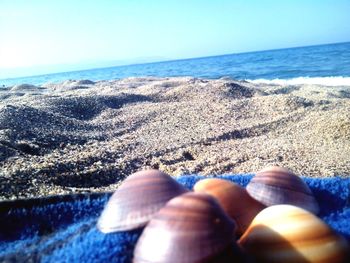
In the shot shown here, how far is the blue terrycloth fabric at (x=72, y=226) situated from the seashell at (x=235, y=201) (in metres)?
0.31

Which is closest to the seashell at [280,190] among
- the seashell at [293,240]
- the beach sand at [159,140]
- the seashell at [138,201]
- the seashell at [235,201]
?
the seashell at [235,201]

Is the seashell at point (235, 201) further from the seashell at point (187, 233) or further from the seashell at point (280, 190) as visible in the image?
the seashell at point (187, 233)

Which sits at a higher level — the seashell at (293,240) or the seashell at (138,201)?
the seashell at (138,201)

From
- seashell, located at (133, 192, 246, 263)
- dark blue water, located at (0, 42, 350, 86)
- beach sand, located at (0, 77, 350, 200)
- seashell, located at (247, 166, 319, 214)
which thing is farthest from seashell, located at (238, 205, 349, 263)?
dark blue water, located at (0, 42, 350, 86)

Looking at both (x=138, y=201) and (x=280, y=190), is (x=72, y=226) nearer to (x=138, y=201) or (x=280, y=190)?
(x=138, y=201)

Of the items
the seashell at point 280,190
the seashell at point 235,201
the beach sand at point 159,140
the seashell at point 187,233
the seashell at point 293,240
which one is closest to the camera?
the seashell at point 187,233

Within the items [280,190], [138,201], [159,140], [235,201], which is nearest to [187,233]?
[138,201]

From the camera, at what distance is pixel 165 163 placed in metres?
3.54

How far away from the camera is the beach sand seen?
307cm

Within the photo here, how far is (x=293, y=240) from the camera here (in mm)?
1079

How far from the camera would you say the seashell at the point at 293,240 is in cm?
106

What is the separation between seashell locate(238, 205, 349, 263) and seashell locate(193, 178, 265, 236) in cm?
14

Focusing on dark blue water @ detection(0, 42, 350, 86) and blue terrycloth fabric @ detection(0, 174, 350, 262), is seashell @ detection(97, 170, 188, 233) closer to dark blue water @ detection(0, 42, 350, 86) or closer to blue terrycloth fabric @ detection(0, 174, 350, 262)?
blue terrycloth fabric @ detection(0, 174, 350, 262)

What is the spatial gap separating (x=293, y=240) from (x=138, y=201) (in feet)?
1.57
